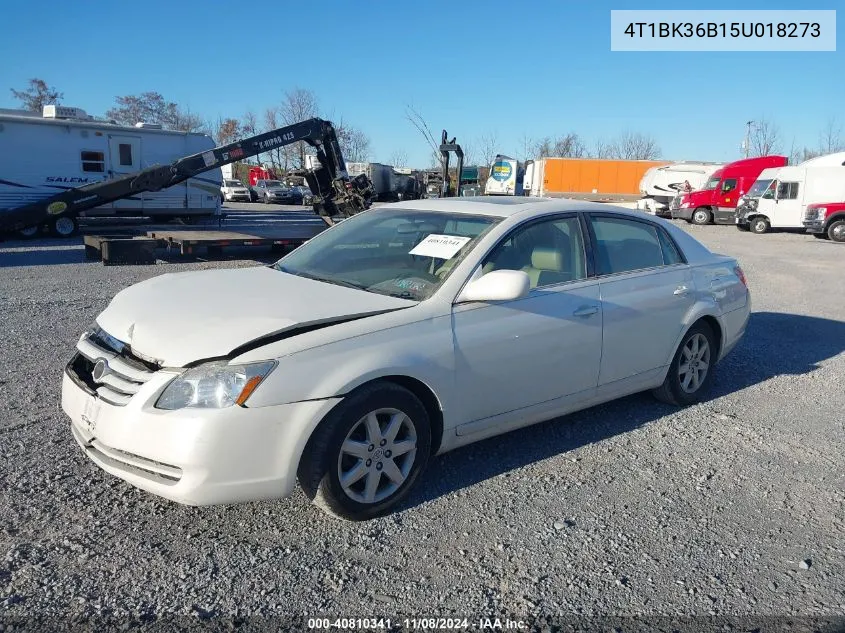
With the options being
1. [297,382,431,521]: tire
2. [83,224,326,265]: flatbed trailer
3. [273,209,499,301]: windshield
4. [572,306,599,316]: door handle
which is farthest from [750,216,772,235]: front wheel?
[297,382,431,521]: tire

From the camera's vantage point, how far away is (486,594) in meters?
2.99

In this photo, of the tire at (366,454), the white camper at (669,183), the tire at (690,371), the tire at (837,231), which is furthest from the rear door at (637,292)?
the white camper at (669,183)

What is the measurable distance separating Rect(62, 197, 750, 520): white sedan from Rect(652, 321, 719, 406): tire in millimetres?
25

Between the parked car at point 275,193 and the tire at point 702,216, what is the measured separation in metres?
24.3

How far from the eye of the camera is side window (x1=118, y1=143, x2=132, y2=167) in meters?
→ 19.6

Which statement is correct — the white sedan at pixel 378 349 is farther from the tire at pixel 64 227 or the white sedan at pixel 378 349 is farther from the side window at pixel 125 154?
the side window at pixel 125 154

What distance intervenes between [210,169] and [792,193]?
2007cm

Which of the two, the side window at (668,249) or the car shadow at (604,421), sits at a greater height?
the side window at (668,249)

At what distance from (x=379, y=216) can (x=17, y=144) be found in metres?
16.6

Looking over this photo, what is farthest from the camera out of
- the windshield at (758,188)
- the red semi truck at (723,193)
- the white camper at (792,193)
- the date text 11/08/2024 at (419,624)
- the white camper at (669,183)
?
the white camper at (669,183)

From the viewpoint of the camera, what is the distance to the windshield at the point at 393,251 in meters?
4.05

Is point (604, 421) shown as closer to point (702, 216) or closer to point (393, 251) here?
point (393, 251)

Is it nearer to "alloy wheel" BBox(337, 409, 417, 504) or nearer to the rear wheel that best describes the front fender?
"alloy wheel" BBox(337, 409, 417, 504)

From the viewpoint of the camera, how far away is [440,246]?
420cm
